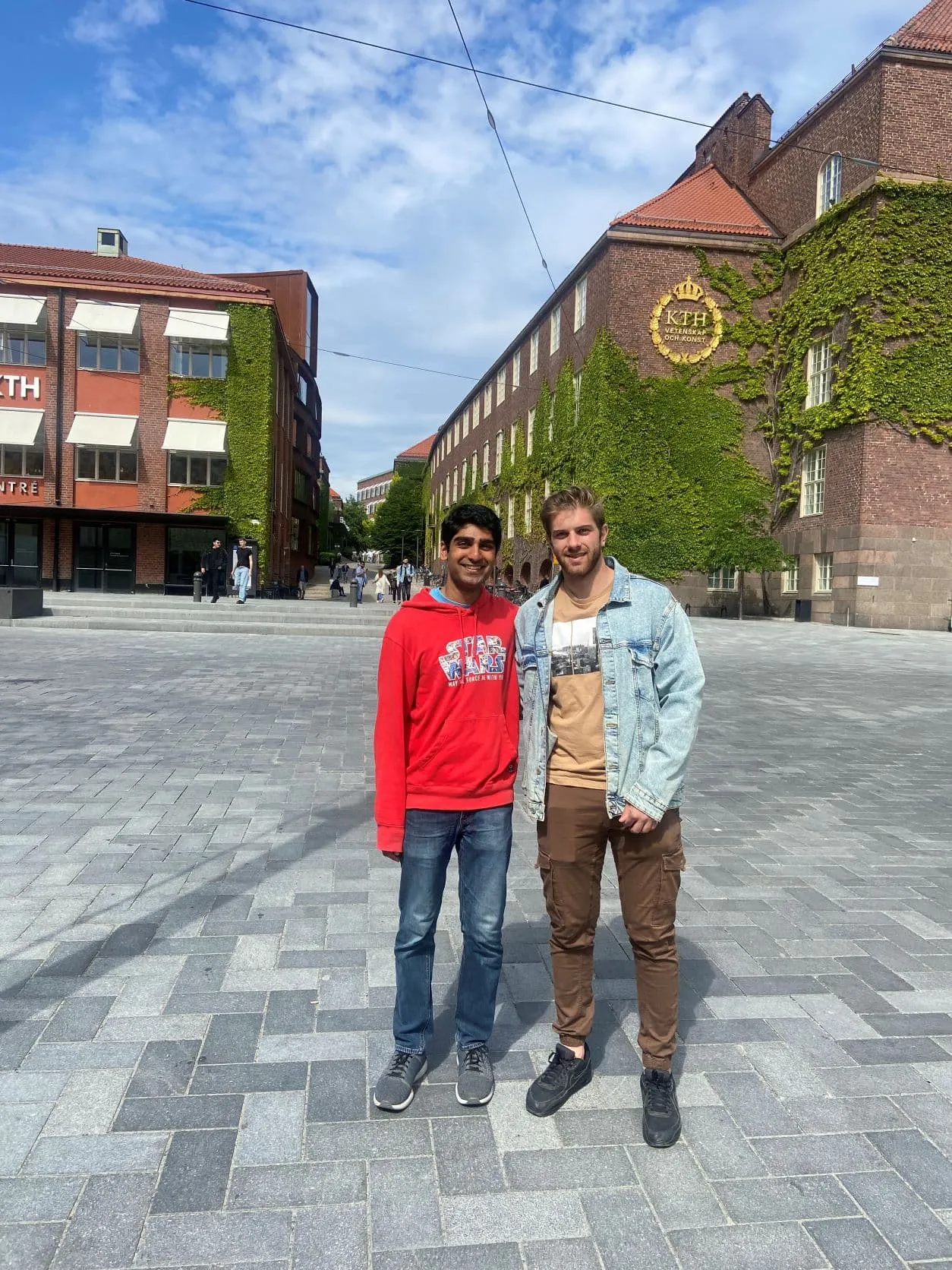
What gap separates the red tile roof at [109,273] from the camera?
3167 centimetres

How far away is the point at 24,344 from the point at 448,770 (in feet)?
114

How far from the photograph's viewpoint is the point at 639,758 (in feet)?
8.87

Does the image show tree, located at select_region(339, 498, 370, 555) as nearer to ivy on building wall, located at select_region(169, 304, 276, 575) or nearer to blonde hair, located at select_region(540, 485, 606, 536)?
ivy on building wall, located at select_region(169, 304, 276, 575)

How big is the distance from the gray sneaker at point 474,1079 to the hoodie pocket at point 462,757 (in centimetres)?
88

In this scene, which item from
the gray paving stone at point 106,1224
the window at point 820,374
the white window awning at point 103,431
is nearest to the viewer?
the gray paving stone at point 106,1224

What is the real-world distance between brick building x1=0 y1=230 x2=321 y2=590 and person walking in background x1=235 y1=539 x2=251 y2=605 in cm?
664

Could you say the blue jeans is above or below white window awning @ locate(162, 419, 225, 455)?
below

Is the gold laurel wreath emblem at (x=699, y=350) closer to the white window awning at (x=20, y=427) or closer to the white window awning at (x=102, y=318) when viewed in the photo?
the white window awning at (x=102, y=318)

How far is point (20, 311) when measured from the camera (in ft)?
102

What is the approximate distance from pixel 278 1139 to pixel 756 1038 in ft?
5.54

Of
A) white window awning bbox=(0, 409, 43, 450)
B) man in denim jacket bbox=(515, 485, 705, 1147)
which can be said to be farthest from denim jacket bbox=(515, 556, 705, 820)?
white window awning bbox=(0, 409, 43, 450)

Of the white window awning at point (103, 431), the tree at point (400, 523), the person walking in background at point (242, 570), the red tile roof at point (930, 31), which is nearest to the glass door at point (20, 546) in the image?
the white window awning at point (103, 431)

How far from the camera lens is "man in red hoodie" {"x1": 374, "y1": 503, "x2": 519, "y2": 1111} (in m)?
2.72

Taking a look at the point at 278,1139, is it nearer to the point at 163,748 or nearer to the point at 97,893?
the point at 97,893
